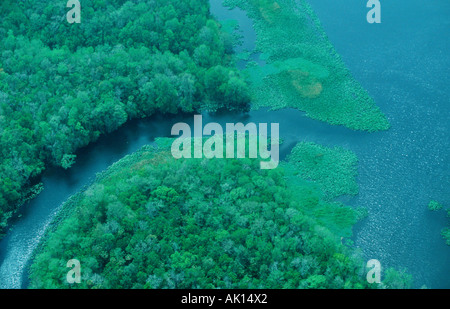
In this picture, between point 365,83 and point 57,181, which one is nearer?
point 57,181

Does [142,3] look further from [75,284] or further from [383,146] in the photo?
[75,284]

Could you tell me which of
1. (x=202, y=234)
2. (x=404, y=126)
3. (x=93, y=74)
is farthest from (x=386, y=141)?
(x=93, y=74)

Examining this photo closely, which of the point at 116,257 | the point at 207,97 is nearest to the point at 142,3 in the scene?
the point at 207,97

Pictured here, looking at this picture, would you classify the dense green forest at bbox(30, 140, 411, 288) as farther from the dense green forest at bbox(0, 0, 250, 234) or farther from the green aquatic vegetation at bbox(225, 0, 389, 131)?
the green aquatic vegetation at bbox(225, 0, 389, 131)

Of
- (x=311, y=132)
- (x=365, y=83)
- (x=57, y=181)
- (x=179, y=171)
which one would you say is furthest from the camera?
(x=365, y=83)

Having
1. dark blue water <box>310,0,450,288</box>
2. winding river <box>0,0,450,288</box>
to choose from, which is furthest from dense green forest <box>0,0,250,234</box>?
dark blue water <box>310,0,450,288</box>
